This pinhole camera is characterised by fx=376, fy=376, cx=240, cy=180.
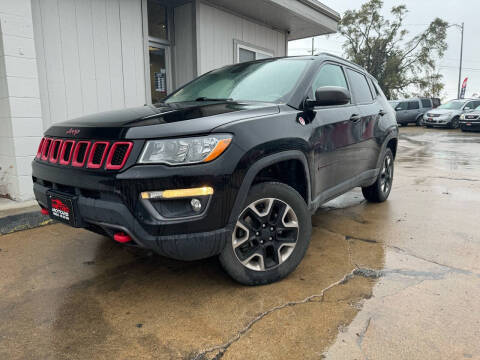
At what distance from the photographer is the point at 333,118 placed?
3.27 metres

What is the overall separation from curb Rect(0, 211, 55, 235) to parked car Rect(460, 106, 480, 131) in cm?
2010

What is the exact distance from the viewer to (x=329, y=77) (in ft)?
11.5

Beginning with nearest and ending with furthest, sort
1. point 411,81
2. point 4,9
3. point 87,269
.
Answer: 1. point 87,269
2. point 4,9
3. point 411,81

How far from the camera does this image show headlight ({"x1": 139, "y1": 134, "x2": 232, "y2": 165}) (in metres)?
2.12

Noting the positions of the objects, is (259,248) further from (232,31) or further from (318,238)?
(232,31)

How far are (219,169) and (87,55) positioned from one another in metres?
4.19

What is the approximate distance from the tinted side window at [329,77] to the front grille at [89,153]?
172 cm

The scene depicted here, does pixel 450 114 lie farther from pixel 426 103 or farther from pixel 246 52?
pixel 246 52

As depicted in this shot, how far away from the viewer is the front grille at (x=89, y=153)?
7.09 ft

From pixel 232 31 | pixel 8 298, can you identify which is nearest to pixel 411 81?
pixel 232 31

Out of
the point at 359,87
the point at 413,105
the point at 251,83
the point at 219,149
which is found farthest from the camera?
the point at 413,105

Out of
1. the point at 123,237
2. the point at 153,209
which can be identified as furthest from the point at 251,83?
the point at 123,237

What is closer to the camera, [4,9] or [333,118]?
[333,118]

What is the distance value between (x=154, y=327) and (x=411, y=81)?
3947 centimetres
